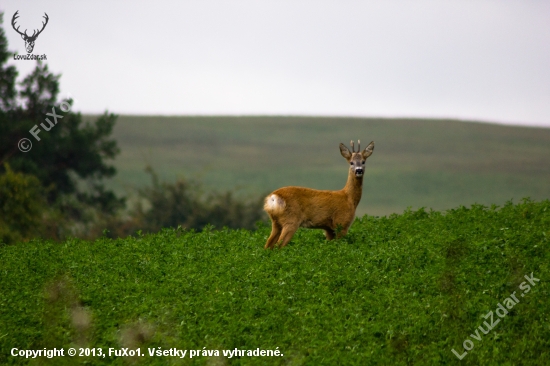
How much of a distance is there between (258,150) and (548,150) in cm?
3454

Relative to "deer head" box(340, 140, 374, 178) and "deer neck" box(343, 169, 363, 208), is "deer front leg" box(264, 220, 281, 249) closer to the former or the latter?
"deer neck" box(343, 169, 363, 208)

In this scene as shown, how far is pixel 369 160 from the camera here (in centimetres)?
9312

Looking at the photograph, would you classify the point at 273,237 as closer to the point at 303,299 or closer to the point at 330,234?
the point at 330,234

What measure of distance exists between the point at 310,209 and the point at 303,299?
3.40 m

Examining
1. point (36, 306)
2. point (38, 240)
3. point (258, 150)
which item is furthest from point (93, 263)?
point (258, 150)

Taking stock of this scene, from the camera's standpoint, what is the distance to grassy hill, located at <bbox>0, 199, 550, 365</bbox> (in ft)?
41.0

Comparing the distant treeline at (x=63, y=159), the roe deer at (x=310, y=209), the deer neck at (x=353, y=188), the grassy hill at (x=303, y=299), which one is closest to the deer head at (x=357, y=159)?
the roe deer at (x=310, y=209)

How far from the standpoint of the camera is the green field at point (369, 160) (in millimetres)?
83250

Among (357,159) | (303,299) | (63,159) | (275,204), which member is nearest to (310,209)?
(275,204)

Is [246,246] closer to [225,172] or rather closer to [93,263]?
[93,263]

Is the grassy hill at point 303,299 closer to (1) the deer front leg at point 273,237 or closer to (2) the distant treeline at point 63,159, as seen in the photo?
(1) the deer front leg at point 273,237

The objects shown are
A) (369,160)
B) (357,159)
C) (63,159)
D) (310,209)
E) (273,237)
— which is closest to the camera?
(310,209)

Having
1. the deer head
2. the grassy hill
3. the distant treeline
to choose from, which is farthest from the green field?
the grassy hill

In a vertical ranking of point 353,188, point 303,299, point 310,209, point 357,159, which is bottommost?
point 303,299
